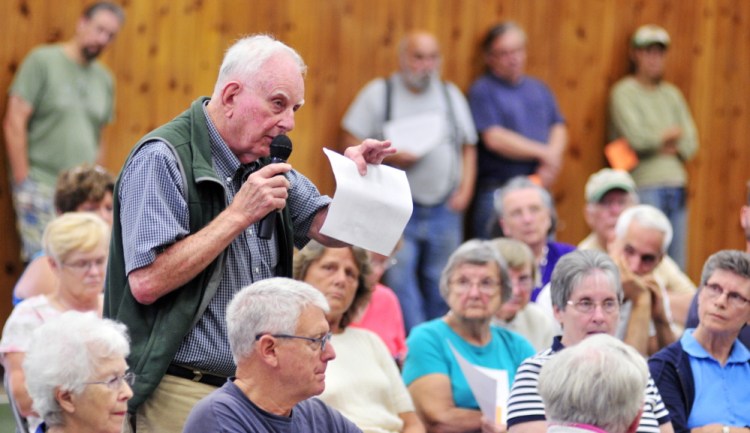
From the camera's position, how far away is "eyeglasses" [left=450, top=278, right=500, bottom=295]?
4590 millimetres

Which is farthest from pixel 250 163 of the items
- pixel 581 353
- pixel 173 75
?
pixel 173 75

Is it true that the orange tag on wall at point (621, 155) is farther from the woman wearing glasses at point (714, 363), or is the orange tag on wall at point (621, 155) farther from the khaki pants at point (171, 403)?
the khaki pants at point (171, 403)

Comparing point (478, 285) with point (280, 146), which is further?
point (478, 285)

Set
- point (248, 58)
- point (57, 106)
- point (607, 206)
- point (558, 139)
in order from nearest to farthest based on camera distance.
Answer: point (248, 58), point (607, 206), point (57, 106), point (558, 139)

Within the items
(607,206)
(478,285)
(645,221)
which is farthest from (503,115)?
(478,285)

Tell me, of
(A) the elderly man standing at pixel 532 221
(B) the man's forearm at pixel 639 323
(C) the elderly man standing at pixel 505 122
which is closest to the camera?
(B) the man's forearm at pixel 639 323

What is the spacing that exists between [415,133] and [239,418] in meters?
4.74

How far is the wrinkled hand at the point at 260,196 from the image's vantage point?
2820mm

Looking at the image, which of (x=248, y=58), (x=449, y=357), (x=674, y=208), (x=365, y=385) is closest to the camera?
(x=248, y=58)

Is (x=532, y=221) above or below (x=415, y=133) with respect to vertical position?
below

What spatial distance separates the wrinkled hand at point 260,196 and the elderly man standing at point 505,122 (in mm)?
4965

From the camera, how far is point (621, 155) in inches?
330

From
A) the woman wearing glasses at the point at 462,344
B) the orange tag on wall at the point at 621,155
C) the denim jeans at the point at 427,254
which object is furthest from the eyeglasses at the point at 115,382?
the orange tag on wall at the point at 621,155

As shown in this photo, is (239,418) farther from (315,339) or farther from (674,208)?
(674,208)
